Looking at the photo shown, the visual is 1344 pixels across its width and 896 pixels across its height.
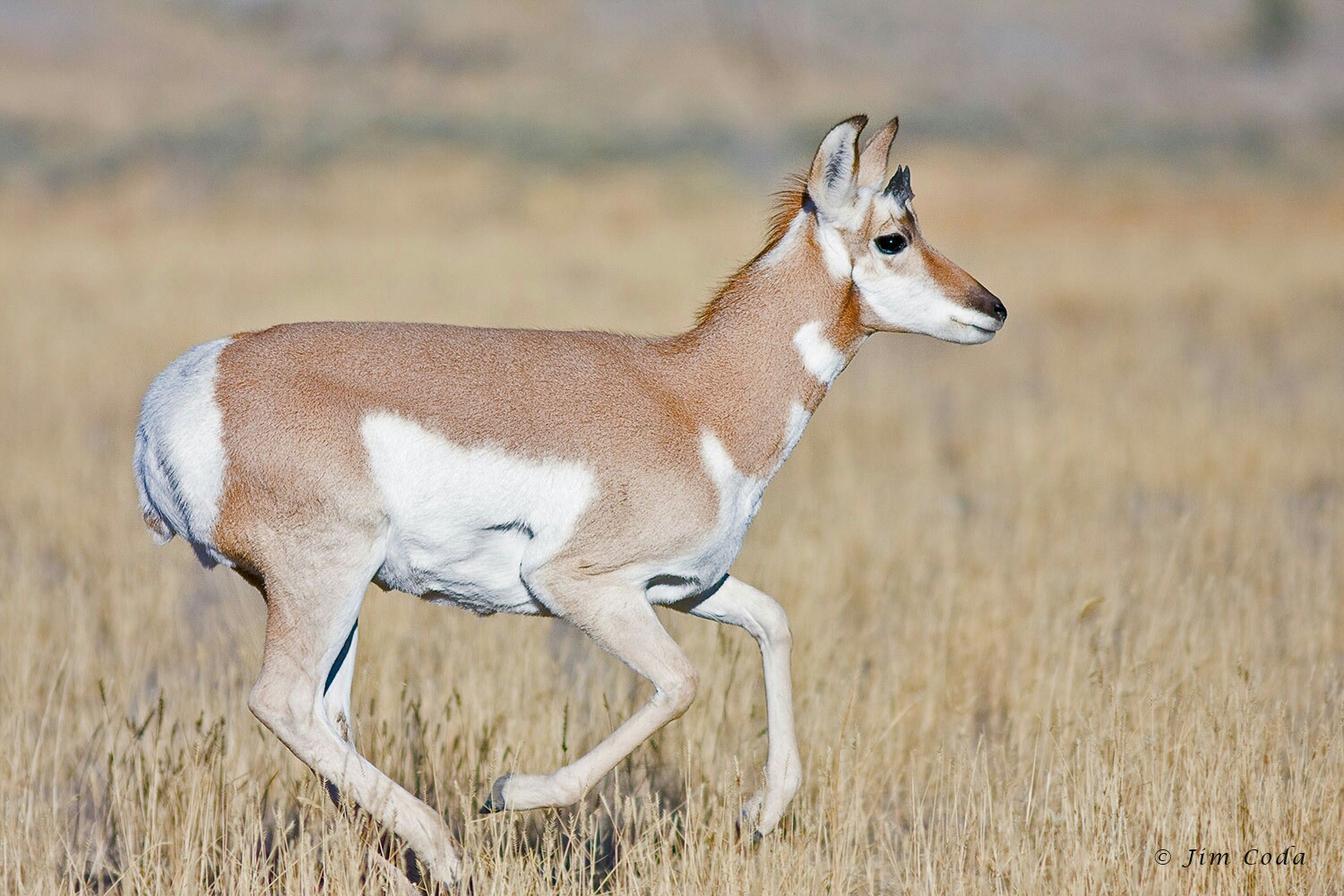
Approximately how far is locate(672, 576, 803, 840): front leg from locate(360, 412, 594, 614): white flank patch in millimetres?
595

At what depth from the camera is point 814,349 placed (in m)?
4.30

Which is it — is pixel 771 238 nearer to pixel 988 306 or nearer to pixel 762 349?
pixel 762 349

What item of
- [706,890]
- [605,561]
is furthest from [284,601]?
[706,890]

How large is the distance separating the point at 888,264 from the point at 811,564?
3.26 metres

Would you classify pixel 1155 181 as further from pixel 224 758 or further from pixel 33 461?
pixel 224 758

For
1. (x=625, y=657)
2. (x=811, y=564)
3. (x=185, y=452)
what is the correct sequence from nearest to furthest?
(x=185, y=452) → (x=625, y=657) → (x=811, y=564)

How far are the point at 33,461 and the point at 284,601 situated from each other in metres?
7.04

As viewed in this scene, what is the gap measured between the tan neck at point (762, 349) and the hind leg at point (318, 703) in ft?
3.80

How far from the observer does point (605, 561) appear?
3891mm

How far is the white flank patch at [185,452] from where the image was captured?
12.3ft

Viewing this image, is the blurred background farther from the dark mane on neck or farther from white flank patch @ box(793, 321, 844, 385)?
the dark mane on neck

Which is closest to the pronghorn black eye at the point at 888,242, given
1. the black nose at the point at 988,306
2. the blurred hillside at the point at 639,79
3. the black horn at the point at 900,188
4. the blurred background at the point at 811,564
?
the black horn at the point at 900,188

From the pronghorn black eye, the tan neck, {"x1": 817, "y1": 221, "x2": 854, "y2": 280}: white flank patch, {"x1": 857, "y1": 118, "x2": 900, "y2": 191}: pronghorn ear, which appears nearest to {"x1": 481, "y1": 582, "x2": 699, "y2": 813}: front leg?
the tan neck

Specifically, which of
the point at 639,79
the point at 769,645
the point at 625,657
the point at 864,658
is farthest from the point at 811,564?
the point at 639,79
